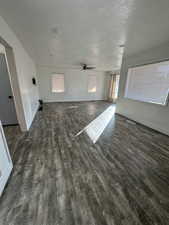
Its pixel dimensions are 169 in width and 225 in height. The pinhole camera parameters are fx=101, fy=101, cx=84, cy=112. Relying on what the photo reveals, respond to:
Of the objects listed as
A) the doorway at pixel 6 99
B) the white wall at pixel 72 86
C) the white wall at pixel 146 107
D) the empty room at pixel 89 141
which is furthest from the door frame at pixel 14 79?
the white wall at pixel 72 86

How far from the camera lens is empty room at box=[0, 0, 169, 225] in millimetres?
1231

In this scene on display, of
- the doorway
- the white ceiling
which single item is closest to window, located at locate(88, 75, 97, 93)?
the white ceiling

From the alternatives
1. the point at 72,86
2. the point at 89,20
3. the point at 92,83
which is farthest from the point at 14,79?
the point at 92,83

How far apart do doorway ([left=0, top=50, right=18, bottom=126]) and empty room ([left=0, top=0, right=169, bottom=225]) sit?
27 mm

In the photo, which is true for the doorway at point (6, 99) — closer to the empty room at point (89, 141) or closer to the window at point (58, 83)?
the empty room at point (89, 141)

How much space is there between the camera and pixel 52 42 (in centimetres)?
300

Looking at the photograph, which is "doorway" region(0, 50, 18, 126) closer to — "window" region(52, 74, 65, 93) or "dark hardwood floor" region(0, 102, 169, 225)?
"dark hardwood floor" region(0, 102, 169, 225)

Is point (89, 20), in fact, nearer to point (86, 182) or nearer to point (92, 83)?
point (86, 182)

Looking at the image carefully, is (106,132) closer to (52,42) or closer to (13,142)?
(13,142)

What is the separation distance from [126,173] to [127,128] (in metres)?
2.04

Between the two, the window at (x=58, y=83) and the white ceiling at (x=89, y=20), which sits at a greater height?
the white ceiling at (x=89, y=20)

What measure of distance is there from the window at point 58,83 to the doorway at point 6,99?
4.55 metres

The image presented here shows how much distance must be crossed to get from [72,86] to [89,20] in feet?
20.0

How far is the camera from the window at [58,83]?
743 cm
